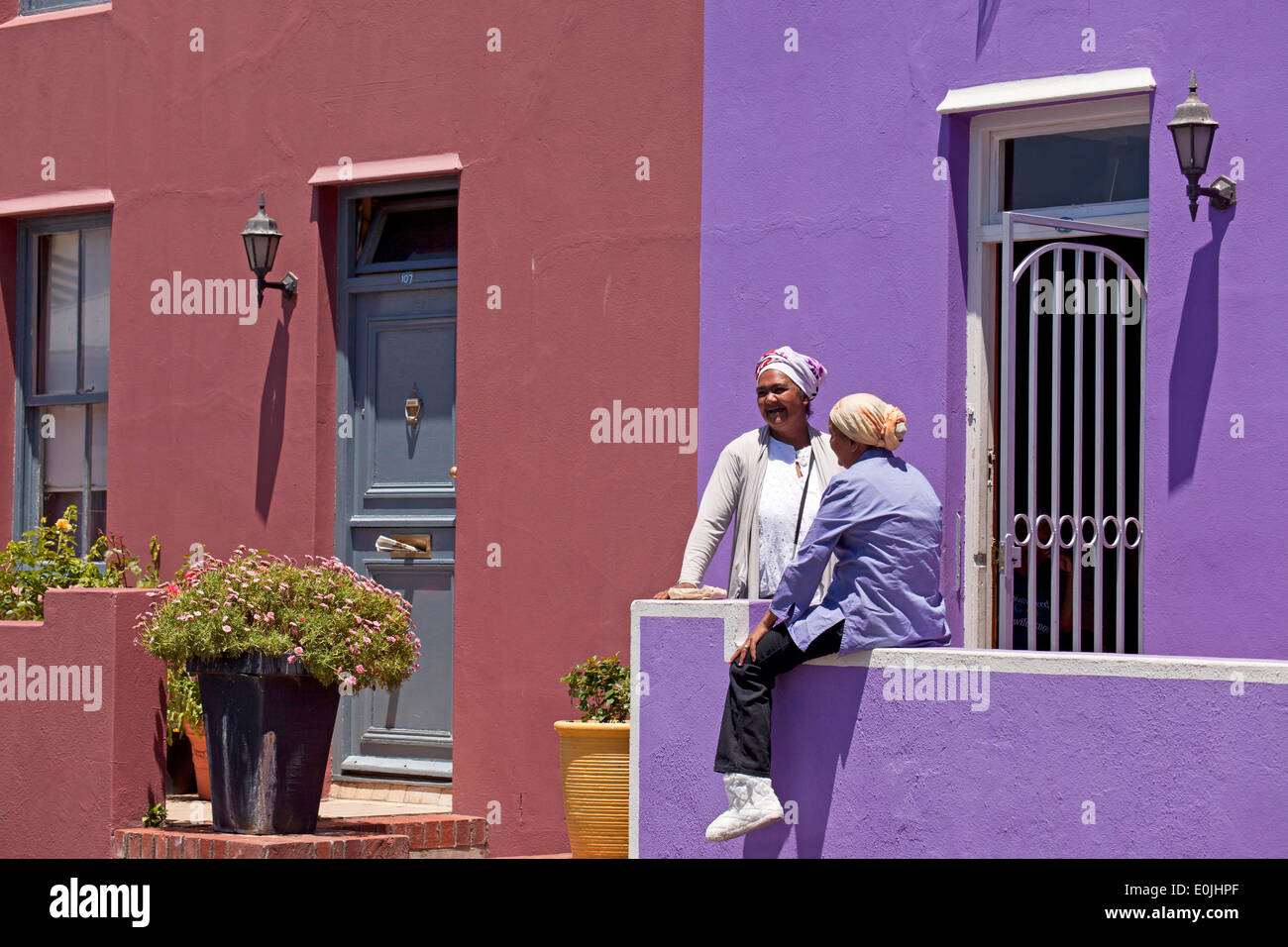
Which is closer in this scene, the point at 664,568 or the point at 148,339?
the point at 664,568

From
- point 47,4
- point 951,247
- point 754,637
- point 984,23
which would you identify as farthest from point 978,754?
point 47,4

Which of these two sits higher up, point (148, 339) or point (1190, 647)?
point (148, 339)

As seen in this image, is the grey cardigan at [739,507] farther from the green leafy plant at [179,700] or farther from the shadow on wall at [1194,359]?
the green leafy plant at [179,700]

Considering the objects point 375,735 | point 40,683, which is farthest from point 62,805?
point 375,735

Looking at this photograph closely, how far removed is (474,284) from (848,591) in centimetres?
318

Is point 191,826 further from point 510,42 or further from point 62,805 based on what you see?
point 510,42

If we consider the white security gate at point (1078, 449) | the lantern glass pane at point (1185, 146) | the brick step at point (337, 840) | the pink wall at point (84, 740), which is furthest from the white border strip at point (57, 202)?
the lantern glass pane at point (1185, 146)

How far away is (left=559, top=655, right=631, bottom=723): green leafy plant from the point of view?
26.1 ft

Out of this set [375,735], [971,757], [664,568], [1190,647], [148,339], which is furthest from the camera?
[148,339]

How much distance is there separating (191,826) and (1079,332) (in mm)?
4419

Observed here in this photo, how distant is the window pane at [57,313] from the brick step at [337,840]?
3168mm

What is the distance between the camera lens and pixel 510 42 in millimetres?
8898

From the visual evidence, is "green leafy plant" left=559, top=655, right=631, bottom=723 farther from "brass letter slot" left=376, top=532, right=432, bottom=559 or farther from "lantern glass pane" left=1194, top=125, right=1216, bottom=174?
"lantern glass pane" left=1194, top=125, right=1216, bottom=174

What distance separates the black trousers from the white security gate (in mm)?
1133
